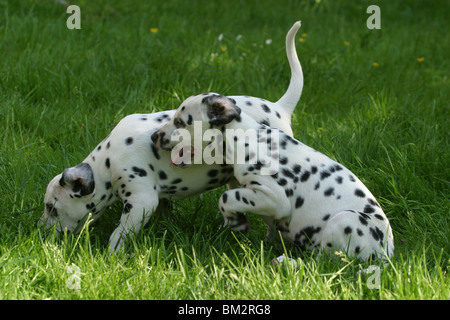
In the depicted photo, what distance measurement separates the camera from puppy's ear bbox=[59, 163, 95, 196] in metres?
4.25

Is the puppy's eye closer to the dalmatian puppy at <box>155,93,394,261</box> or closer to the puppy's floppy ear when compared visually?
the dalmatian puppy at <box>155,93,394,261</box>

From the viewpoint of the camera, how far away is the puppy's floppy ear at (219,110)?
Result: 418 centimetres

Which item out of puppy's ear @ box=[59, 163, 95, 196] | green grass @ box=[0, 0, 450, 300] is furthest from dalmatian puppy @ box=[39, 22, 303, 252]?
green grass @ box=[0, 0, 450, 300]

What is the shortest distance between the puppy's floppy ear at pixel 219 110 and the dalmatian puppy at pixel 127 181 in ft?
0.53

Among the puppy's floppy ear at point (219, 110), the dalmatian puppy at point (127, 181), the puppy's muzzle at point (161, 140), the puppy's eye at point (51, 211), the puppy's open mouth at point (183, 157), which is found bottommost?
the puppy's eye at point (51, 211)

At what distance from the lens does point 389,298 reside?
3.56 meters

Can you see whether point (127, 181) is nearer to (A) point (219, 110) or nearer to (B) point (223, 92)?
(A) point (219, 110)

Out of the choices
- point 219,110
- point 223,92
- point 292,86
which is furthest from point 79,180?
point 223,92

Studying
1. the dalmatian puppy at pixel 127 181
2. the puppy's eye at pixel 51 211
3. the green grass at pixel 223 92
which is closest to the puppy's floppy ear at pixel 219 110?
the dalmatian puppy at pixel 127 181

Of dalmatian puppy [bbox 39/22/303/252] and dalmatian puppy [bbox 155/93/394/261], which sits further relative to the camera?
dalmatian puppy [bbox 39/22/303/252]

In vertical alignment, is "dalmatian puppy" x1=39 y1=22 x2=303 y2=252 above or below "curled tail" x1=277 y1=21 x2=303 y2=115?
below

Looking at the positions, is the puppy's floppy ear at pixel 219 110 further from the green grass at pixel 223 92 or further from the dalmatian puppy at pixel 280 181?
the green grass at pixel 223 92

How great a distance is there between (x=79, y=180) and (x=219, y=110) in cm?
104

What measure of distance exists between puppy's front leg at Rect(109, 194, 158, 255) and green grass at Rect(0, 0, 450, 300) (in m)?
0.09
